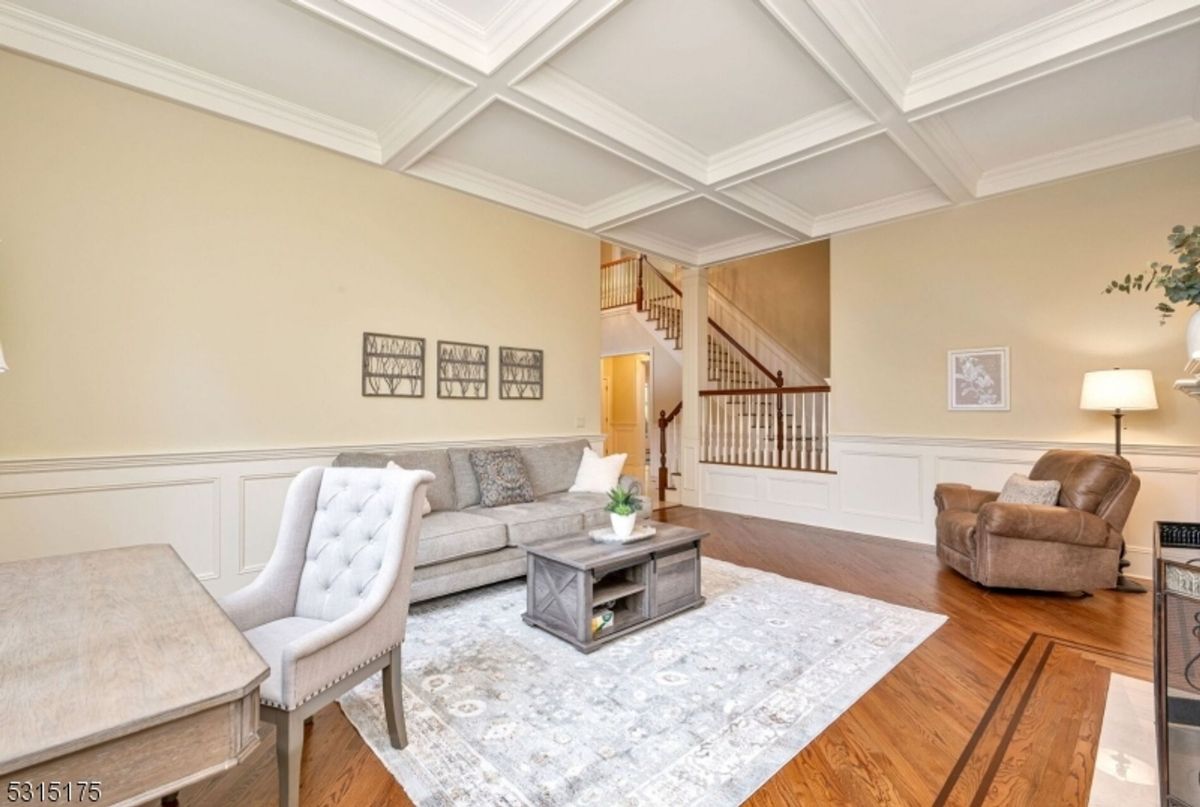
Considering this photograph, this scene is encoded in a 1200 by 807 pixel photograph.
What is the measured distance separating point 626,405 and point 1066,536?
7.89 meters

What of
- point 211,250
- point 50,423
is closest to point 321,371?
point 211,250

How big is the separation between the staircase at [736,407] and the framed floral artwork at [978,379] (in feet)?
3.85

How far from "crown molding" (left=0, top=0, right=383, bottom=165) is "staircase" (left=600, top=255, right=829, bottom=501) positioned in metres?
4.44

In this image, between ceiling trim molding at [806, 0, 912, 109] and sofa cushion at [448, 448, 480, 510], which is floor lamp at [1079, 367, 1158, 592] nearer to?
ceiling trim molding at [806, 0, 912, 109]

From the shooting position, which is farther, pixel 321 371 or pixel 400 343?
pixel 400 343

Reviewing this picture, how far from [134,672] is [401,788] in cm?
113

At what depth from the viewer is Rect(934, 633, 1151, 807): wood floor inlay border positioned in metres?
1.78

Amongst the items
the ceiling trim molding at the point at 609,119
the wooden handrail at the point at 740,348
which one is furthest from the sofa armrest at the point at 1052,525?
the wooden handrail at the point at 740,348

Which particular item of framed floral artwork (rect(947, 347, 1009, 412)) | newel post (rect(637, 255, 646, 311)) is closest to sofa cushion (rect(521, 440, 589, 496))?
framed floral artwork (rect(947, 347, 1009, 412))

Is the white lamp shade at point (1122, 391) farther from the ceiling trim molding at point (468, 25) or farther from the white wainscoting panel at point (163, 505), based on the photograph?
the white wainscoting panel at point (163, 505)

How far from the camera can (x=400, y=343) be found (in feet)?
13.7

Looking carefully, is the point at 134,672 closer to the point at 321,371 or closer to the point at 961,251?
the point at 321,371

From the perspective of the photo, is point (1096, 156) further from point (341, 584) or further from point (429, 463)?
point (341, 584)

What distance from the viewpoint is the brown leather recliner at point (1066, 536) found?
3.45m
